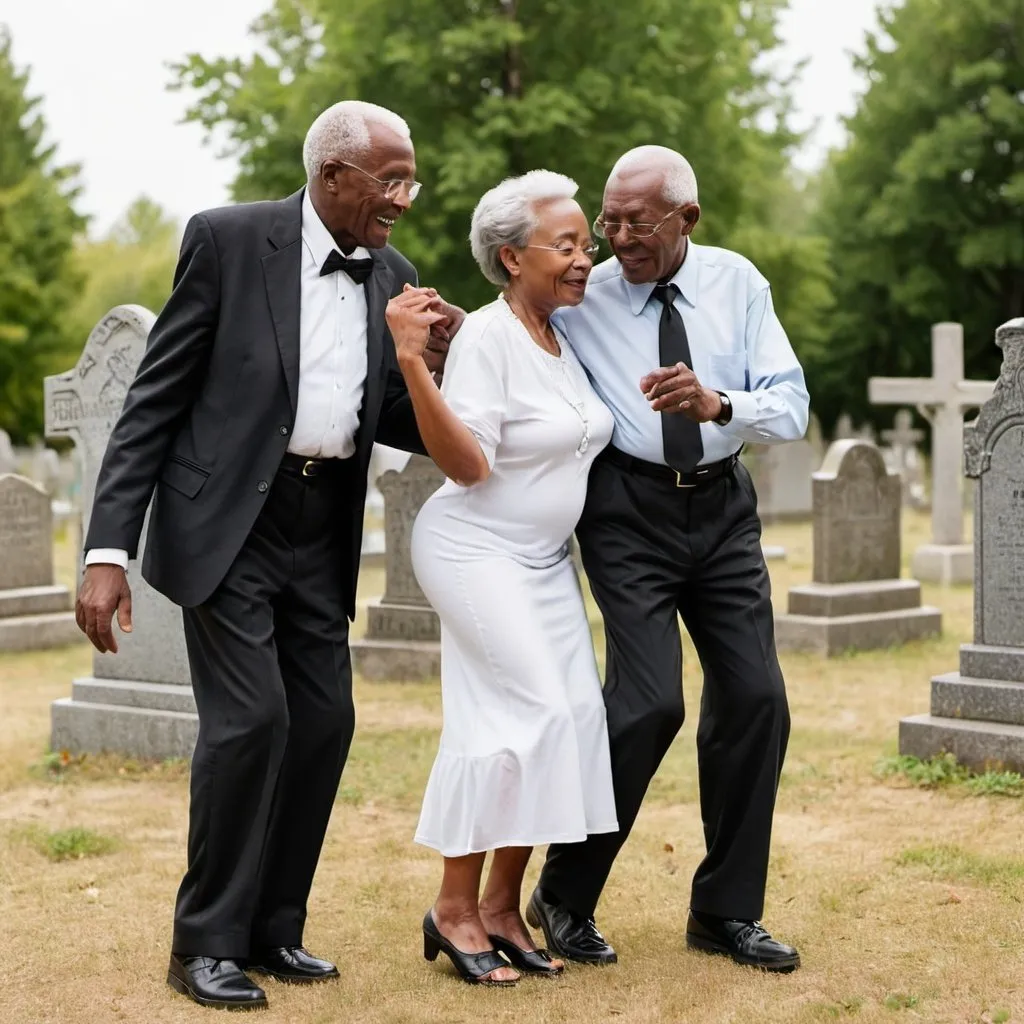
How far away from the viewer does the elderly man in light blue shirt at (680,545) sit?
425cm

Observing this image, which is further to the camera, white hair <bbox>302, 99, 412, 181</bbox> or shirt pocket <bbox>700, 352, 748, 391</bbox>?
shirt pocket <bbox>700, 352, 748, 391</bbox>

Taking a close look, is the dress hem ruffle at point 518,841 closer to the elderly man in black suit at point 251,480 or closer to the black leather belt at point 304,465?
the elderly man in black suit at point 251,480

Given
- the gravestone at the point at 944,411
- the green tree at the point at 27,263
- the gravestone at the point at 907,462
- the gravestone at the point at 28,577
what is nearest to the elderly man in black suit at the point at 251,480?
the gravestone at the point at 28,577

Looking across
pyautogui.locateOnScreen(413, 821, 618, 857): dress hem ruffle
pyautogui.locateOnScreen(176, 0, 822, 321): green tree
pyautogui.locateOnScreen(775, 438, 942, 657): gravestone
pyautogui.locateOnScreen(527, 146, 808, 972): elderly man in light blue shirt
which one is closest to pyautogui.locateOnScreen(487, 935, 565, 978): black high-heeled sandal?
pyautogui.locateOnScreen(527, 146, 808, 972): elderly man in light blue shirt

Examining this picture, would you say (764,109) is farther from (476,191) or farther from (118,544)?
(118,544)

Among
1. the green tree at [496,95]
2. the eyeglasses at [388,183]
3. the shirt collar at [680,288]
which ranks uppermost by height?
the green tree at [496,95]

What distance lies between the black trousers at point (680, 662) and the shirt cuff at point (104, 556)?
4.20 ft

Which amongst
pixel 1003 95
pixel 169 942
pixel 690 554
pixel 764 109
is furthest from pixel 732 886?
pixel 1003 95

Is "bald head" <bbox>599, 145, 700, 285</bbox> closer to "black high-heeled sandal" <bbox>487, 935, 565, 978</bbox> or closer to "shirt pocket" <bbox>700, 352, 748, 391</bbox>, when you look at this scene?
"shirt pocket" <bbox>700, 352, 748, 391</bbox>

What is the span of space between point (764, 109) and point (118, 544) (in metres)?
21.9

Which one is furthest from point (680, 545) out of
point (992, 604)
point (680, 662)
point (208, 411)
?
point (992, 604)

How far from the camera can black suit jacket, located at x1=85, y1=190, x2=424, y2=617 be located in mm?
4055

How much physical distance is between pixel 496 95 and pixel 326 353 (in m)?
16.3

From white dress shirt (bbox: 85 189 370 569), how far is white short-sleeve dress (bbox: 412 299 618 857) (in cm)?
27
